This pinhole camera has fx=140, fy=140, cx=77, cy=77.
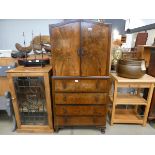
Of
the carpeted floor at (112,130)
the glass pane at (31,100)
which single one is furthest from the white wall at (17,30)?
the carpeted floor at (112,130)

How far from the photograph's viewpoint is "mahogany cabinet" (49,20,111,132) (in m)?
1.43

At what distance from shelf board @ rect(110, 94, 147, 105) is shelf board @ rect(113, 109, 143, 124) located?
28cm

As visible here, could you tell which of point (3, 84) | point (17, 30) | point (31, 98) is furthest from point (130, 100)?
point (17, 30)

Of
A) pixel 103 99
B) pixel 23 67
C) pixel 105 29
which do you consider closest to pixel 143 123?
pixel 103 99

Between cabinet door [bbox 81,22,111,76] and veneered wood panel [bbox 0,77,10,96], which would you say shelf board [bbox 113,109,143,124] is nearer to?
cabinet door [bbox 81,22,111,76]

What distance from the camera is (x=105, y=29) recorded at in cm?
142

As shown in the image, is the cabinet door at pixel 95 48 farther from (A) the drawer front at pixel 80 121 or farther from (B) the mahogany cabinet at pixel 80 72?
(A) the drawer front at pixel 80 121

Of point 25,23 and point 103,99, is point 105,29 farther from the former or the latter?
point 25,23

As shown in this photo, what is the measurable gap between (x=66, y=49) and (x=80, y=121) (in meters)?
0.90

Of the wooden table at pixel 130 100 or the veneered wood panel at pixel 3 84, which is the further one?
the veneered wood panel at pixel 3 84

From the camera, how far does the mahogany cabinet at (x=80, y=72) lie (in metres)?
1.43

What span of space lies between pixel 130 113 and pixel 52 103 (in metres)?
1.22

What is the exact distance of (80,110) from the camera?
171 cm

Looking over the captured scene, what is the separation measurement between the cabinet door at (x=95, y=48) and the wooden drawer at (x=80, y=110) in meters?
0.43
